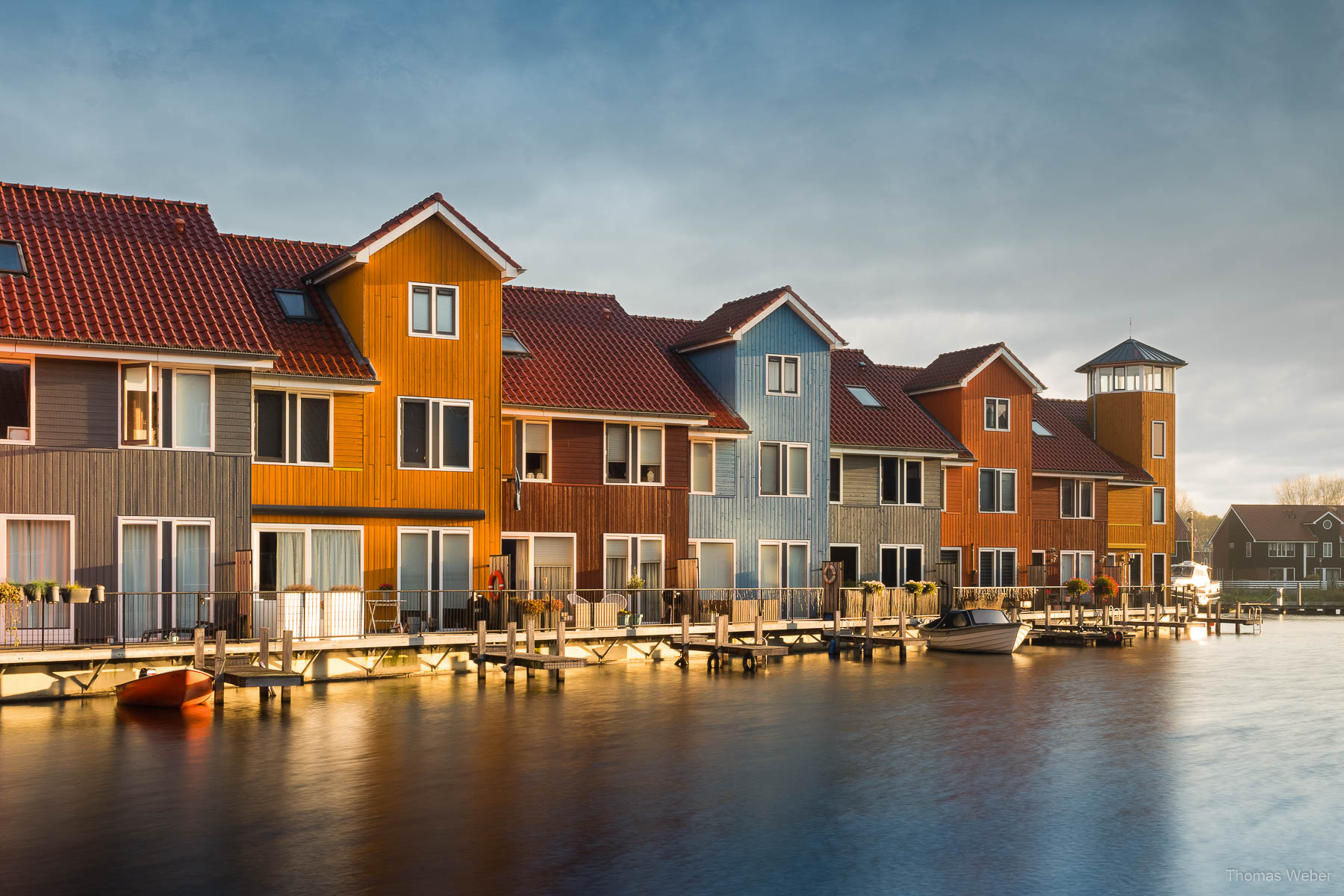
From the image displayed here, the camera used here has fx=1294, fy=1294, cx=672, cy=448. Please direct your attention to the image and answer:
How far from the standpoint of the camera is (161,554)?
3139 cm

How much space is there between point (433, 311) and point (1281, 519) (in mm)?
114681

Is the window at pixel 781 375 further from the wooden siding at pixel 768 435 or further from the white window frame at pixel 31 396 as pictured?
the white window frame at pixel 31 396

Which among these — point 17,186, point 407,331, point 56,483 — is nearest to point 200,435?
point 56,483

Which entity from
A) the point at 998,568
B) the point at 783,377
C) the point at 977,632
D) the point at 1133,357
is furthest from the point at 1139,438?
the point at 783,377

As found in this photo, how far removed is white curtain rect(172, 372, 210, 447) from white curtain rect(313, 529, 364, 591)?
4.53 metres

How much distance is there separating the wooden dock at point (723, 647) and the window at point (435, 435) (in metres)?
8.78

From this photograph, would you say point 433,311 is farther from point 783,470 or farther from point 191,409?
point 783,470

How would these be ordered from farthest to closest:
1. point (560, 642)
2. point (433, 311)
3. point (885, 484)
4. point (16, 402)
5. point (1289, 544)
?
point (1289, 544)
point (885, 484)
point (433, 311)
point (560, 642)
point (16, 402)

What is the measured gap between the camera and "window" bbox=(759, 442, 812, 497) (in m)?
47.8

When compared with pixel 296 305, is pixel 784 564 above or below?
below

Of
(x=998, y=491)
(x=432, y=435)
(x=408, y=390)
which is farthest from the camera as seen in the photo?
(x=998, y=491)

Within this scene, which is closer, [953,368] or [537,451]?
[537,451]

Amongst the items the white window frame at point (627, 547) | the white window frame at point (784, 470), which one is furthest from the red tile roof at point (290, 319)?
the white window frame at point (784, 470)

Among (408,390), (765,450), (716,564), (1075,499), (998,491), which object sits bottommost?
(716,564)
